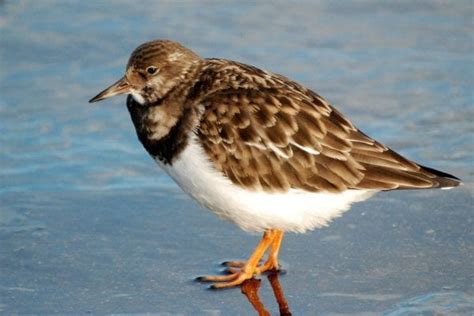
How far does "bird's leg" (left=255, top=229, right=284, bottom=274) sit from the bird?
0.68 feet

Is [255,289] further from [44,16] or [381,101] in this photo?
[44,16]

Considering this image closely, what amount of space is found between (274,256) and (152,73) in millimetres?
1150

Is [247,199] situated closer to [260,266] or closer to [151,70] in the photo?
[260,266]

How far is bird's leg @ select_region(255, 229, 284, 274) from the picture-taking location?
5598 mm

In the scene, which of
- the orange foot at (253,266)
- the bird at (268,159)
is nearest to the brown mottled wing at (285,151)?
the bird at (268,159)

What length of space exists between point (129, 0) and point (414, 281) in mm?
4481

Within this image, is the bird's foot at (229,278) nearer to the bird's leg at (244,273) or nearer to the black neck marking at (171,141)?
the bird's leg at (244,273)

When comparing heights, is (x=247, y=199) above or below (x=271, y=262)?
above

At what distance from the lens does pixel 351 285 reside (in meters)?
5.34

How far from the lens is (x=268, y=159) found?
17.5 feet

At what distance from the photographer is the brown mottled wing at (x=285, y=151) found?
530cm

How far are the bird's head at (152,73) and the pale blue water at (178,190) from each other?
0.83 m

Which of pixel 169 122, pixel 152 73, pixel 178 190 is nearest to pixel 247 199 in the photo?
pixel 169 122

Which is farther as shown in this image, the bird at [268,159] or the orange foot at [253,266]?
the orange foot at [253,266]
